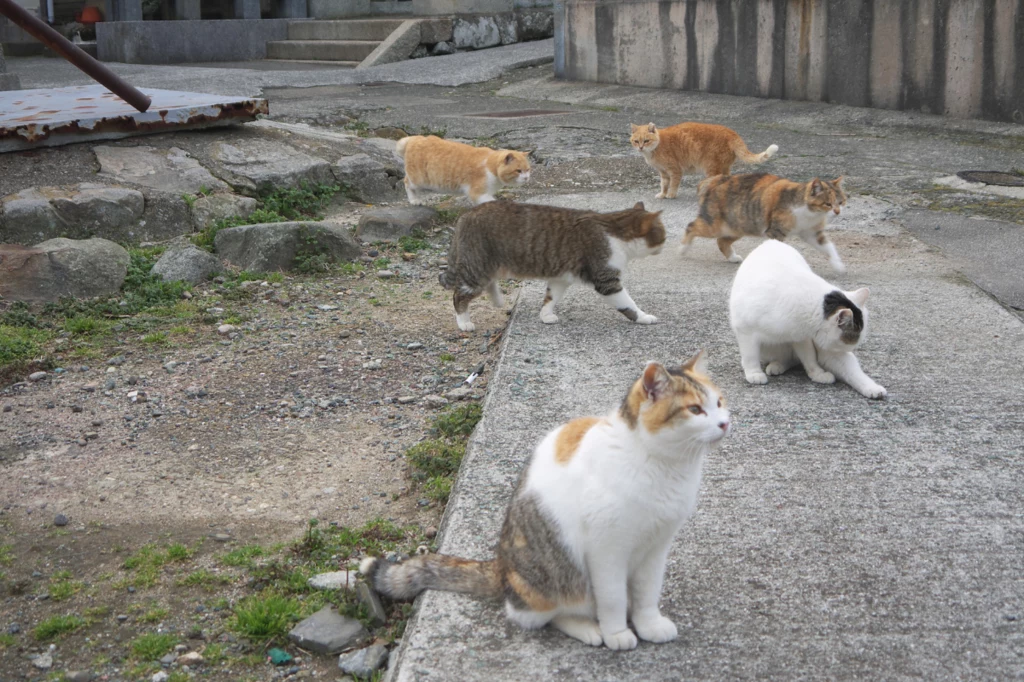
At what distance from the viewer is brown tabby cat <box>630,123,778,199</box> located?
25.8ft

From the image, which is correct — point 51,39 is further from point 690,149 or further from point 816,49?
point 816,49

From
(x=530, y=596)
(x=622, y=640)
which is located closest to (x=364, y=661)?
(x=530, y=596)

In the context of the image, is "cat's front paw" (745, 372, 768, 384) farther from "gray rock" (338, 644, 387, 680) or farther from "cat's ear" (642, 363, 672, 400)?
"gray rock" (338, 644, 387, 680)

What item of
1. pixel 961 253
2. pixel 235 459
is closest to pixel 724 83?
pixel 961 253

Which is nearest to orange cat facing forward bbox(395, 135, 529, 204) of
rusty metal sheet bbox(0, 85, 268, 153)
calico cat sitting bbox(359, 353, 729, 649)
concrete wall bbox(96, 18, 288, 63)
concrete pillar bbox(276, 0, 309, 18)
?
rusty metal sheet bbox(0, 85, 268, 153)

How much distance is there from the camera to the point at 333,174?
27.7 feet

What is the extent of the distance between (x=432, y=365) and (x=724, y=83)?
8321 millimetres

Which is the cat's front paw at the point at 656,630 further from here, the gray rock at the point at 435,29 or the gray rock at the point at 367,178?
the gray rock at the point at 435,29

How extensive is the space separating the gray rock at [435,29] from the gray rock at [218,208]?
9.73m

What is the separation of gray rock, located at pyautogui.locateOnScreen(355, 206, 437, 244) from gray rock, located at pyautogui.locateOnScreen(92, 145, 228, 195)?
4.00 ft

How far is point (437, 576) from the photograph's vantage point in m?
2.86

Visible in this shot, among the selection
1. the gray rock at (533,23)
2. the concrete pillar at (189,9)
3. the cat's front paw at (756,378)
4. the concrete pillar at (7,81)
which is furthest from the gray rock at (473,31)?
the cat's front paw at (756,378)

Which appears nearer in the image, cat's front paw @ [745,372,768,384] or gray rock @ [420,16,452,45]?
cat's front paw @ [745,372,768,384]

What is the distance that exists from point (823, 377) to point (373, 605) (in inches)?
87.5
